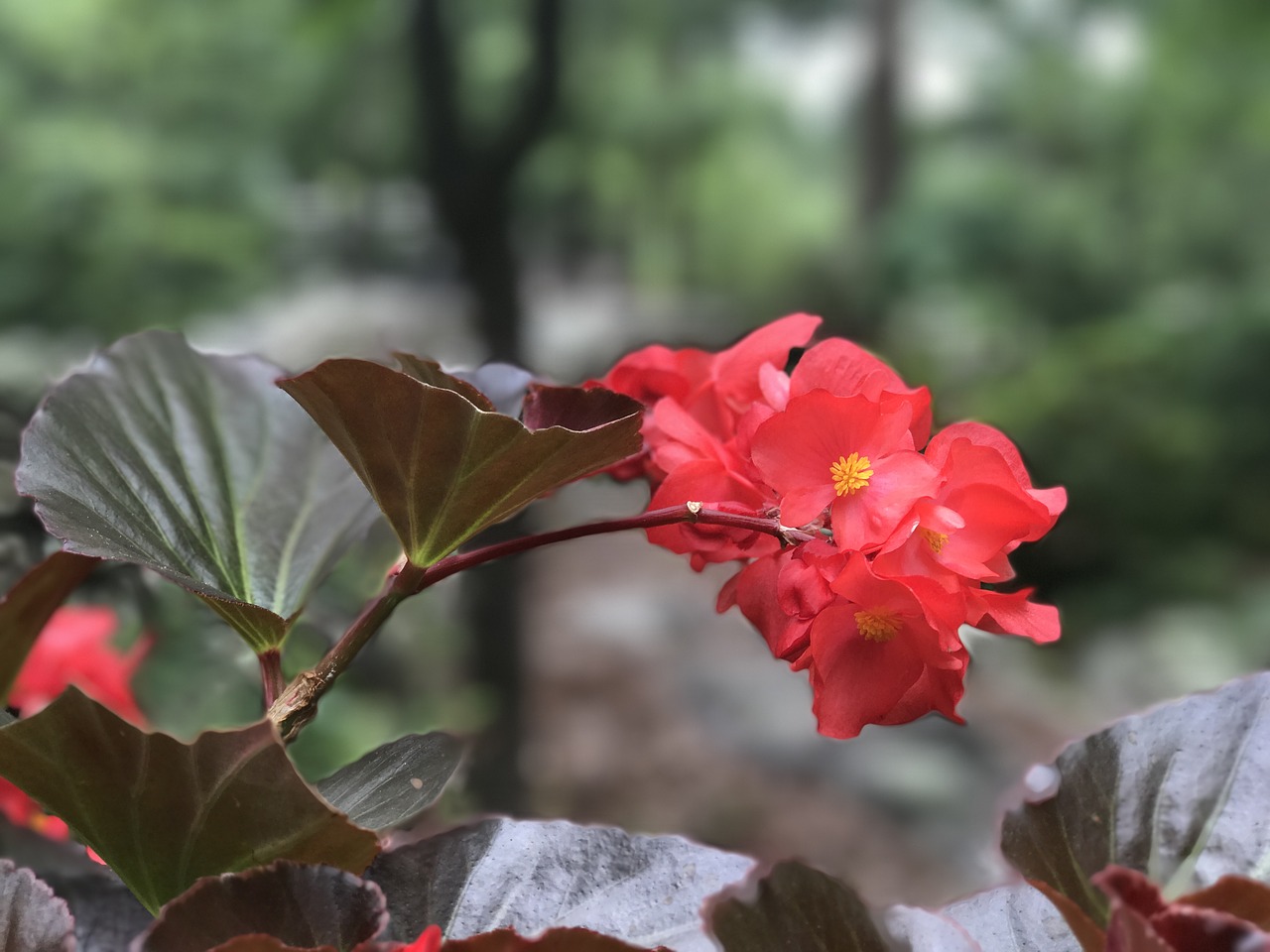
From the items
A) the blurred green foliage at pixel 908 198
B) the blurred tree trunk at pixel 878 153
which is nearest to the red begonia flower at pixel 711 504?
the blurred green foliage at pixel 908 198

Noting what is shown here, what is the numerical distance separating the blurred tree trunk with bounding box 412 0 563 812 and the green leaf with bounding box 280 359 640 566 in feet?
3.73

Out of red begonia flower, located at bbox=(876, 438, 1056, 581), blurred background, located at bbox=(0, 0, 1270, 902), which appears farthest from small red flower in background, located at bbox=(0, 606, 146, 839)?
blurred background, located at bbox=(0, 0, 1270, 902)

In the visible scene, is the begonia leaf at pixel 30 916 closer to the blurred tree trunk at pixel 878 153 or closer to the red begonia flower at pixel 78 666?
the red begonia flower at pixel 78 666

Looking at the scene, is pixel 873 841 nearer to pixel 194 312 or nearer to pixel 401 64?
pixel 401 64

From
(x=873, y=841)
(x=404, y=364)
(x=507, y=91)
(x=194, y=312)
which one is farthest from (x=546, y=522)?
(x=194, y=312)

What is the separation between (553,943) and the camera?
176 millimetres

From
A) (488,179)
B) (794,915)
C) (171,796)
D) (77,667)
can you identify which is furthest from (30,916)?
(488,179)

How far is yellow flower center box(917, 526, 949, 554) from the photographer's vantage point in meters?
0.22

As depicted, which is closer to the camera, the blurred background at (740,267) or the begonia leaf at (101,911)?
the begonia leaf at (101,911)

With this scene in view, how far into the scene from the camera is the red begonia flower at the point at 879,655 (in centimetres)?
22

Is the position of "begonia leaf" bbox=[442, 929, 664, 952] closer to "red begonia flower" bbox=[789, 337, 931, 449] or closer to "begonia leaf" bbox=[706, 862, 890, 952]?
"begonia leaf" bbox=[706, 862, 890, 952]

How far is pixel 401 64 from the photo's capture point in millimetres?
2301

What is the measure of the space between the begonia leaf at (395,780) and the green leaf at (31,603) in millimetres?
105

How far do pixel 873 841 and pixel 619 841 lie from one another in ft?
6.01
